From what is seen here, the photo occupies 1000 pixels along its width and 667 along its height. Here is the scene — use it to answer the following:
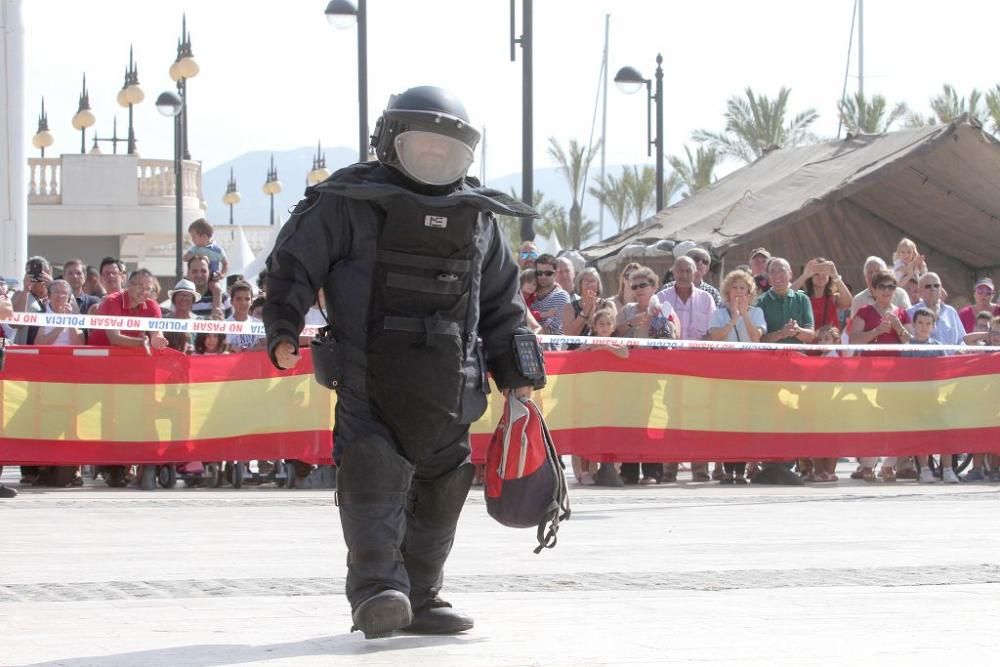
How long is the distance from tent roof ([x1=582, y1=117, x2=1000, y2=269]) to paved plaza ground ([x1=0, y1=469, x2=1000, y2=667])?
37.7ft

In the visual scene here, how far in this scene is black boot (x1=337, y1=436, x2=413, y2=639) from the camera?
521 centimetres

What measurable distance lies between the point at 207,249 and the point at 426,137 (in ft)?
32.0

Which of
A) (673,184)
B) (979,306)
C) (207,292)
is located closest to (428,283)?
(207,292)

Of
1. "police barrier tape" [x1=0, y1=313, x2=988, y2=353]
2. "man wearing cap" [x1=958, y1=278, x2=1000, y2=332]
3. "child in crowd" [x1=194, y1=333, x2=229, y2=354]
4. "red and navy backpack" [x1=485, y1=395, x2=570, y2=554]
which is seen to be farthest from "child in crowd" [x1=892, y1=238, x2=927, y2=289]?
"red and navy backpack" [x1=485, y1=395, x2=570, y2=554]

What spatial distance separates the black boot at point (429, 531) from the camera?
5.54 metres

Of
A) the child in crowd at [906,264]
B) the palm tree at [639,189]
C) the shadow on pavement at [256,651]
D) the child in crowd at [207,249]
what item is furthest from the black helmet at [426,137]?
the palm tree at [639,189]

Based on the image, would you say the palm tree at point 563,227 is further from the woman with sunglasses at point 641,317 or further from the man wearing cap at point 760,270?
the woman with sunglasses at point 641,317

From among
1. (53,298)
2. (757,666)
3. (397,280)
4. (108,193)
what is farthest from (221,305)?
(108,193)

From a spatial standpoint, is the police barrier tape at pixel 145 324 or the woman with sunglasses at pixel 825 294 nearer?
the police barrier tape at pixel 145 324

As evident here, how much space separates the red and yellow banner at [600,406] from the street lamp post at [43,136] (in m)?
50.8

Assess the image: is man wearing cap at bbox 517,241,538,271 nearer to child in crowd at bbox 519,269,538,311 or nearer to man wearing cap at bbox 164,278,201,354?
child in crowd at bbox 519,269,538,311

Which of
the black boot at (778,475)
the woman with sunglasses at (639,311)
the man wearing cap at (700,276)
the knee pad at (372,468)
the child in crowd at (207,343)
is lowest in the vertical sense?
the black boot at (778,475)

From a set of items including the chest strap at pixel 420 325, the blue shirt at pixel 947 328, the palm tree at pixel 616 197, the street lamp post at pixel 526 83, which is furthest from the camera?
the palm tree at pixel 616 197

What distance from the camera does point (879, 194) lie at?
23.0 m
